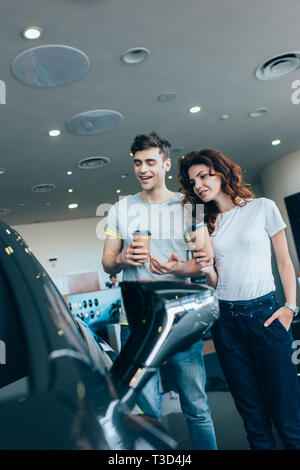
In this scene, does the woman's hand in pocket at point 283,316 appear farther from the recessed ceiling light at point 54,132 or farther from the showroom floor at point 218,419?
the recessed ceiling light at point 54,132

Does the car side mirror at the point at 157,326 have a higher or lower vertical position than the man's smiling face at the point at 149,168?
lower

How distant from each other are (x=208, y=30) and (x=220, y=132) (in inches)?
120

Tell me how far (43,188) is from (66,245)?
4.52 metres

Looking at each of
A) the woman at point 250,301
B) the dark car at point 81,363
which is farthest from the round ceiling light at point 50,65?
the dark car at point 81,363

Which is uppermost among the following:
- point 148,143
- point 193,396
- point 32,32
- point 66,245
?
point 32,32

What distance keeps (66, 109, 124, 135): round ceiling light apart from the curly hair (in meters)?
3.87

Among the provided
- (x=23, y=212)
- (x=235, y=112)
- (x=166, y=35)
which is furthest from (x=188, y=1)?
(x=23, y=212)

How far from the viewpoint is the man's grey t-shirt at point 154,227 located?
1.55 metres

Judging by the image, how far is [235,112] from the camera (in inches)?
237

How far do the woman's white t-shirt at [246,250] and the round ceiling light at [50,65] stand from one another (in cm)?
294

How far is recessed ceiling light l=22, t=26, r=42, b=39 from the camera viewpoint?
3365 mm

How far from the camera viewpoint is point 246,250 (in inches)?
62.0

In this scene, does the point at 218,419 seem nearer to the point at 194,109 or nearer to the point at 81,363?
the point at 81,363

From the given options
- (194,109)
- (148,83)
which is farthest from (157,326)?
(194,109)
